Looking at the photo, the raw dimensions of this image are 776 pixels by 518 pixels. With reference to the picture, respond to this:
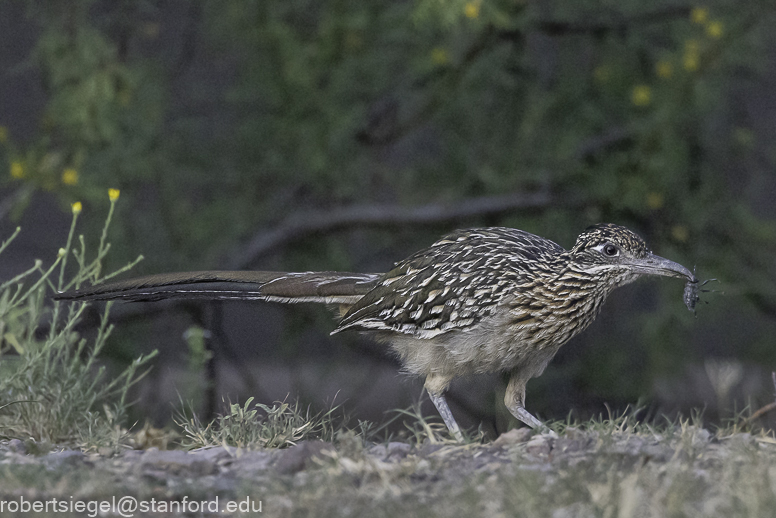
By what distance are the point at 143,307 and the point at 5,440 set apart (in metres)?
3.16

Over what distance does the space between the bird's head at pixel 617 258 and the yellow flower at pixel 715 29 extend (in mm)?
3059

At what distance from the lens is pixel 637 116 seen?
786cm

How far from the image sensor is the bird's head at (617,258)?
4.55 meters

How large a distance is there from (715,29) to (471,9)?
201 centimetres

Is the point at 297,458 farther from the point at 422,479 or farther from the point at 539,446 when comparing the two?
the point at 539,446

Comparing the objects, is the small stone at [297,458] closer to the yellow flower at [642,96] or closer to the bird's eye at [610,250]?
the bird's eye at [610,250]

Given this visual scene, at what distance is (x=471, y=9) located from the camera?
20.5 feet

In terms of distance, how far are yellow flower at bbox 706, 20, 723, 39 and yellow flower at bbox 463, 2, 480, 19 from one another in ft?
6.28

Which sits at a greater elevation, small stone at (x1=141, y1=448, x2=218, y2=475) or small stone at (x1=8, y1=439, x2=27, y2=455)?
small stone at (x1=141, y1=448, x2=218, y2=475)

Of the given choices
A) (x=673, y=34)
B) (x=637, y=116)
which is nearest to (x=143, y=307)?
(x=637, y=116)

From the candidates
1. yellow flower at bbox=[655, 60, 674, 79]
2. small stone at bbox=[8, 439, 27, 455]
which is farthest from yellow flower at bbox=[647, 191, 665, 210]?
small stone at bbox=[8, 439, 27, 455]

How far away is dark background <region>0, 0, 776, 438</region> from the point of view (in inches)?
292

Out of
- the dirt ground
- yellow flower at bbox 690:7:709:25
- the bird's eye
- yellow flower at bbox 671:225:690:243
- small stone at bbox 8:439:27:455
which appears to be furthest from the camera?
yellow flower at bbox 671:225:690:243

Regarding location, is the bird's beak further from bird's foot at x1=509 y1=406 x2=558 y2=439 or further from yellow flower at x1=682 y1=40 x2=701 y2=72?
yellow flower at x1=682 y1=40 x2=701 y2=72
